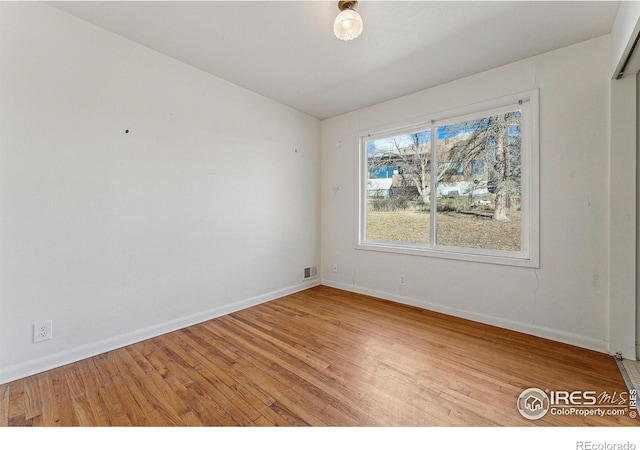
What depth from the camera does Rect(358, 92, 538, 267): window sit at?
254cm

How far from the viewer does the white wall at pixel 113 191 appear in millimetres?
1784

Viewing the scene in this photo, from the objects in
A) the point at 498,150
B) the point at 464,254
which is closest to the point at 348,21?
the point at 498,150

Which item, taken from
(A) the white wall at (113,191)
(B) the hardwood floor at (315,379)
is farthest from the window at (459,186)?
(A) the white wall at (113,191)

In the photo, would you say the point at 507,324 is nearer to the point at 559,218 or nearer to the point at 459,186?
the point at 559,218

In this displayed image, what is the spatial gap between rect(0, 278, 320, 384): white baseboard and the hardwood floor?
0.06m

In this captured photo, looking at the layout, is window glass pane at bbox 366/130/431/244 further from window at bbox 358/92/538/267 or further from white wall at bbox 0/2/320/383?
Result: white wall at bbox 0/2/320/383

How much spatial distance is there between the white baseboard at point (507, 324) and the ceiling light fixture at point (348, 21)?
277 cm

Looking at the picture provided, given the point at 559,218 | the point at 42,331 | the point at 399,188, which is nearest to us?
the point at 42,331

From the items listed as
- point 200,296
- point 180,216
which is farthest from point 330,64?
point 200,296

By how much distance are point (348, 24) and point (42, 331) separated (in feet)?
9.77

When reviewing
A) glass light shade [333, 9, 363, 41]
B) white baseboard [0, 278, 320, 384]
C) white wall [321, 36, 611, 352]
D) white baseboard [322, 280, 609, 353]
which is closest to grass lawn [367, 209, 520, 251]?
white wall [321, 36, 611, 352]

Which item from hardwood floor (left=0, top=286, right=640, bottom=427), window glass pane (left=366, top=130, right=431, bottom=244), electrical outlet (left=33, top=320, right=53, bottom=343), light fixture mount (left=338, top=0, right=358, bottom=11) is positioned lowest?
hardwood floor (left=0, top=286, right=640, bottom=427)

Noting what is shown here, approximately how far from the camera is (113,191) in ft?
7.12
